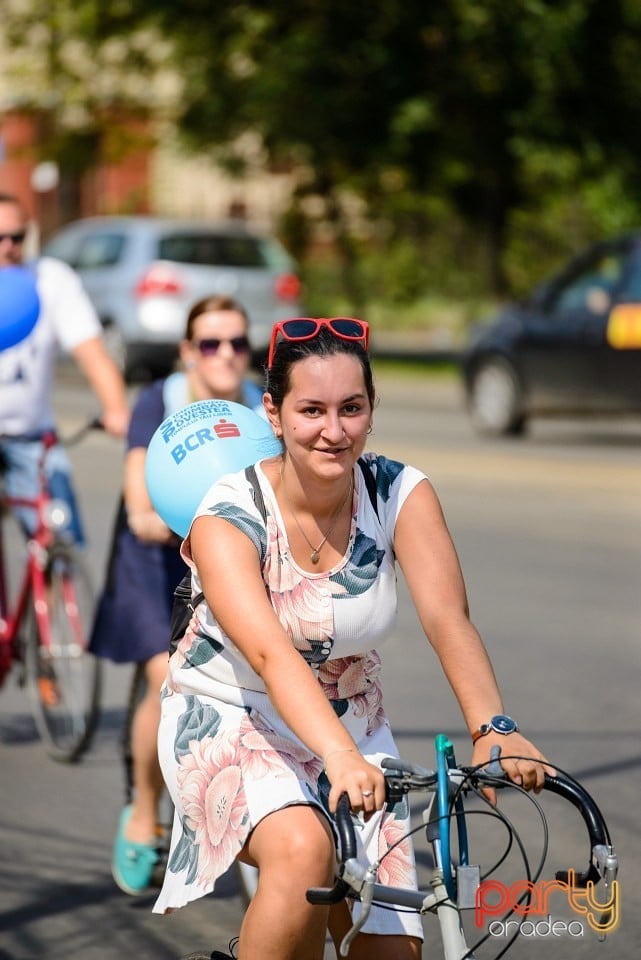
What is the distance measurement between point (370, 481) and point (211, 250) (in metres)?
19.0

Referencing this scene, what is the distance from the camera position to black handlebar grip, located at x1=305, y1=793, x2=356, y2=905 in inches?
104

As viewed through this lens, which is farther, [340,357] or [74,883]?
[74,883]

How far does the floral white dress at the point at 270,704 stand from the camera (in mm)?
3076

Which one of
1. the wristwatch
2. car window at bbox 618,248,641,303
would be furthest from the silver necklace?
car window at bbox 618,248,641,303

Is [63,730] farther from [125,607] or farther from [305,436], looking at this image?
[305,436]

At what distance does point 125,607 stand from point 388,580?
213cm

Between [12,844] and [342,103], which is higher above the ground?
[342,103]

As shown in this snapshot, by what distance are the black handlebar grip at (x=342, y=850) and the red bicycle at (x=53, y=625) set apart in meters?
3.79

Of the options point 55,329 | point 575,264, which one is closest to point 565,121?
point 575,264

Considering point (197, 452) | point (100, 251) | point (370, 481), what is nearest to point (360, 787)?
point (370, 481)

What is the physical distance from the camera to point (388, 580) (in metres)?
3.27

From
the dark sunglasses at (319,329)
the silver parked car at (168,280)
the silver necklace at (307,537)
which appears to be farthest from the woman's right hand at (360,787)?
the silver parked car at (168,280)

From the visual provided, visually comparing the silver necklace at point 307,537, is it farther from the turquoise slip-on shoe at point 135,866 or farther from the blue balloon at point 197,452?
the turquoise slip-on shoe at point 135,866

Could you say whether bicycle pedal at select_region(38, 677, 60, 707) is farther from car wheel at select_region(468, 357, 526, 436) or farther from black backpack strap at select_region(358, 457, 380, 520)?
car wheel at select_region(468, 357, 526, 436)
